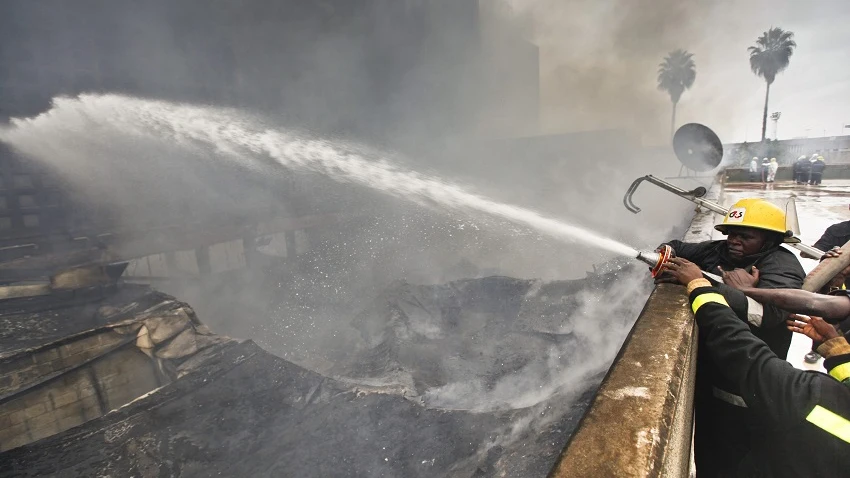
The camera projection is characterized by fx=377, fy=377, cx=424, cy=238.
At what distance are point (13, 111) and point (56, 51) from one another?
1698mm

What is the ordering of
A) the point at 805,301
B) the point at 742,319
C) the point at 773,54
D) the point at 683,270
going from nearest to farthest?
the point at 805,301 → the point at 742,319 → the point at 683,270 → the point at 773,54

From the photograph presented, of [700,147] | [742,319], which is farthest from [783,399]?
[700,147]

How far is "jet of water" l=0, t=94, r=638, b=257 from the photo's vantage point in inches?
379

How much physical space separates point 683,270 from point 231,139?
11.5 metres

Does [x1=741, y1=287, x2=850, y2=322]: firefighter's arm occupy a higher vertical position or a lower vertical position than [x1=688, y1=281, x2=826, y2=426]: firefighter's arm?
higher

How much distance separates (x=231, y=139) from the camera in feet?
35.2

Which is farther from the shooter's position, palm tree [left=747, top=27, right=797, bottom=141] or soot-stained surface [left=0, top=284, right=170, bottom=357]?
palm tree [left=747, top=27, right=797, bottom=141]

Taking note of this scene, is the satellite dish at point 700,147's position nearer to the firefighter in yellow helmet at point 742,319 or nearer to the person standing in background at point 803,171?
the firefighter in yellow helmet at point 742,319

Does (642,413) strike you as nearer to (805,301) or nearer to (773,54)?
(805,301)

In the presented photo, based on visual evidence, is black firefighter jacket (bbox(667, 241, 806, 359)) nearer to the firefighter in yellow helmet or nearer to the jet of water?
the firefighter in yellow helmet

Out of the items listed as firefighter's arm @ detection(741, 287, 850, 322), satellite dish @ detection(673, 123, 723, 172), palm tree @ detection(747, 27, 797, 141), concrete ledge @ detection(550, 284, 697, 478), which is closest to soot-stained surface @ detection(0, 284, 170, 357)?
concrete ledge @ detection(550, 284, 697, 478)

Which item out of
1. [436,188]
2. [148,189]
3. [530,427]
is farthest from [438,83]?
[530,427]

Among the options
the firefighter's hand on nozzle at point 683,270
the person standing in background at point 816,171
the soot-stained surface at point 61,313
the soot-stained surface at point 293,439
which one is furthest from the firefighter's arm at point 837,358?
the person standing in background at point 816,171

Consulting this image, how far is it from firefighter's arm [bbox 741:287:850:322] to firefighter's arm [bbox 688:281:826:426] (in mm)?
310
